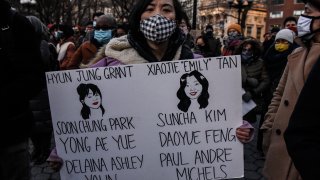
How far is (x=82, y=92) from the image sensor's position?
219 centimetres

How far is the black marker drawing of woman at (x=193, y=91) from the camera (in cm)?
218

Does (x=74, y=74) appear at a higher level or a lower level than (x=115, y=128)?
higher

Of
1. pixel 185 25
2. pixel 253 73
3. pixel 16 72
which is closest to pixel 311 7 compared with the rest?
pixel 16 72

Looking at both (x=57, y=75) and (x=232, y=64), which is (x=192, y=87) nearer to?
(x=232, y=64)

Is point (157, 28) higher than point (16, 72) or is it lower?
higher

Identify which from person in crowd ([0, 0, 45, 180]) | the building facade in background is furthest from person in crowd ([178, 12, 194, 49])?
the building facade in background

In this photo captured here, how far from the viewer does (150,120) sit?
220cm

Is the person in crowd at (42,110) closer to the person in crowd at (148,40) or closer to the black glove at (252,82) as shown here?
the person in crowd at (148,40)

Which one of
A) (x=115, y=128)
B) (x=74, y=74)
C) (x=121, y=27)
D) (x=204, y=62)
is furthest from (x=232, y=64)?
(x=121, y=27)

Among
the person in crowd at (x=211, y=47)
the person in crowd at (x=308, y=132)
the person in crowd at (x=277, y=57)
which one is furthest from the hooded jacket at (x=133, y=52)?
the person in crowd at (x=211, y=47)

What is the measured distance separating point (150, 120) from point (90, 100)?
0.39 meters

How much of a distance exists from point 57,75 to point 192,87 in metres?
0.85

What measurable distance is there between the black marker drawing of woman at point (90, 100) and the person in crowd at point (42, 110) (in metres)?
2.20

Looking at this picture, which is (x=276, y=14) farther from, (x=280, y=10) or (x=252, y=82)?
(x=252, y=82)
